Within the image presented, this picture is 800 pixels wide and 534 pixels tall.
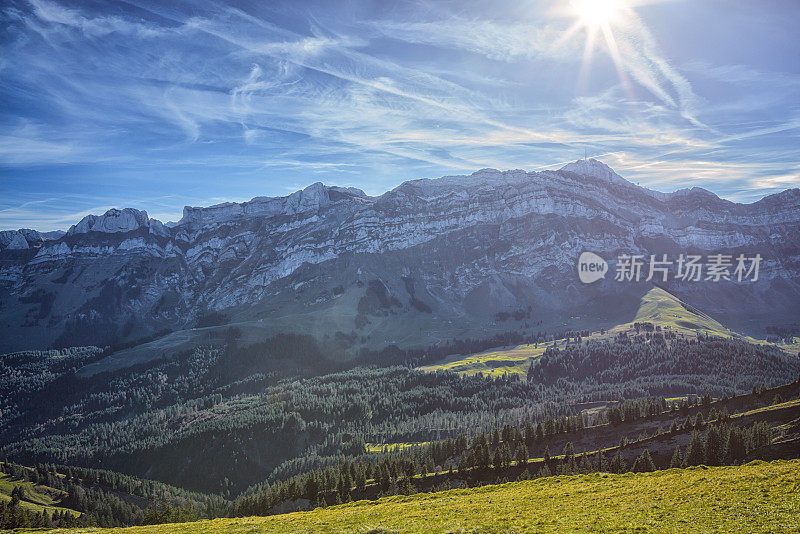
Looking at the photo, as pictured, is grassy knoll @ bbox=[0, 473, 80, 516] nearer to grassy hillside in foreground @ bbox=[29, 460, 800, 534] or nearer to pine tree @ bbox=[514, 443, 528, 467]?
grassy hillside in foreground @ bbox=[29, 460, 800, 534]

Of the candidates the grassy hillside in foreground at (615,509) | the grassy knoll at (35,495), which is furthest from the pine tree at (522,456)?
the grassy knoll at (35,495)

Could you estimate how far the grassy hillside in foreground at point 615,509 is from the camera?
4269 cm

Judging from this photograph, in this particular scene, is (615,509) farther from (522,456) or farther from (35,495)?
(35,495)

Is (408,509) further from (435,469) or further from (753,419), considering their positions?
(753,419)

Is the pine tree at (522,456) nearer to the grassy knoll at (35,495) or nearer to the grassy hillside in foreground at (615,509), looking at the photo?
the grassy hillside in foreground at (615,509)

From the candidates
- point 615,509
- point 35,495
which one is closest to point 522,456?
point 615,509

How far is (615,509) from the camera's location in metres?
52.1

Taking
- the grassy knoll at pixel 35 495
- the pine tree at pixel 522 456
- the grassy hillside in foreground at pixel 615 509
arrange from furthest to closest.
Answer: the grassy knoll at pixel 35 495, the pine tree at pixel 522 456, the grassy hillside in foreground at pixel 615 509

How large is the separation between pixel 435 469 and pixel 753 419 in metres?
95.3

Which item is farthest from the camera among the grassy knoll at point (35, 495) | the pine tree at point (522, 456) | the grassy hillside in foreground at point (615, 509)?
the grassy knoll at point (35, 495)

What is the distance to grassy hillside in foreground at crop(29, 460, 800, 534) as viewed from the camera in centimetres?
4269

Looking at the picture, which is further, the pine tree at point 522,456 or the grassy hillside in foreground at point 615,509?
the pine tree at point 522,456

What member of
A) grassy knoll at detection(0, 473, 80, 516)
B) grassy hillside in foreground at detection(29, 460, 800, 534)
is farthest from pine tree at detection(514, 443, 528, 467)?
grassy knoll at detection(0, 473, 80, 516)

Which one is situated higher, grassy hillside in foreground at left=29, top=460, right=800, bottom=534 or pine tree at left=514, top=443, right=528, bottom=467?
grassy hillside in foreground at left=29, top=460, right=800, bottom=534
